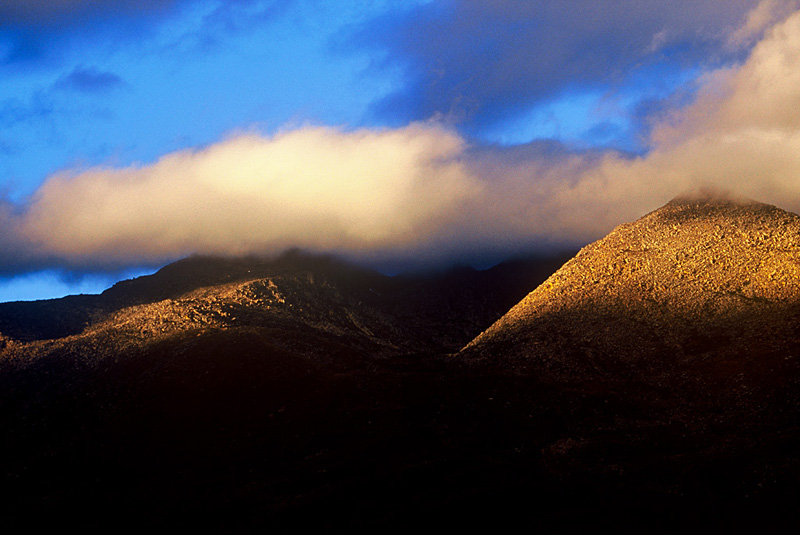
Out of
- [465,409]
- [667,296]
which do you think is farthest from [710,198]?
[465,409]

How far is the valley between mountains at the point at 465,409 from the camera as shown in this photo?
32.8 m

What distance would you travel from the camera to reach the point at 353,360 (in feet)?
220

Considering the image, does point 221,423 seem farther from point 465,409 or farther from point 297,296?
point 297,296

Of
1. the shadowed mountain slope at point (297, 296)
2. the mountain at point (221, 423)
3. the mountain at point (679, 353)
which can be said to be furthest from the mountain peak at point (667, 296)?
the shadowed mountain slope at point (297, 296)

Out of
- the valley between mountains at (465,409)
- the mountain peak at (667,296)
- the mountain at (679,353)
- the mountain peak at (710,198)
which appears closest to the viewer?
the valley between mountains at (465,409)

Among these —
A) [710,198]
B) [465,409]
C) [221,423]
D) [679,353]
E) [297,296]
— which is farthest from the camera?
[297,296]

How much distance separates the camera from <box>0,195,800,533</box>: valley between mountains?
32.8 m

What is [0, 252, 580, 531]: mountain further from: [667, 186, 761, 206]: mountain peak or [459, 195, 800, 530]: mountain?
[667, 186, 761, 206]: mountain peak

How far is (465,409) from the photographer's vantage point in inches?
1935

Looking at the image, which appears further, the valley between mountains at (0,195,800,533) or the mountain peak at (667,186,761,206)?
the mountain peak at (667,186,761,206)

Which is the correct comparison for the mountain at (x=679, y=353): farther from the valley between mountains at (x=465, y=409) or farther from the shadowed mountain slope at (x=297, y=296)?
the shadowed mountain slope at (x=297, y=296)

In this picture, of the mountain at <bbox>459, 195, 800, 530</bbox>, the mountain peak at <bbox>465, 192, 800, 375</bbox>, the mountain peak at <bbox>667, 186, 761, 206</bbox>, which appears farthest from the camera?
the mountain peak at <bbox>667, 186, 761, 206</bbox>

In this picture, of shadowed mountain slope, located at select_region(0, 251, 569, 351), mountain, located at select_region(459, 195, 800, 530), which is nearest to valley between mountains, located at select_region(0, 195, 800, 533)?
mountain, located at select_region(459, 195, 800, 530)

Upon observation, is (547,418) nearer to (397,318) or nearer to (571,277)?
(571,277)
